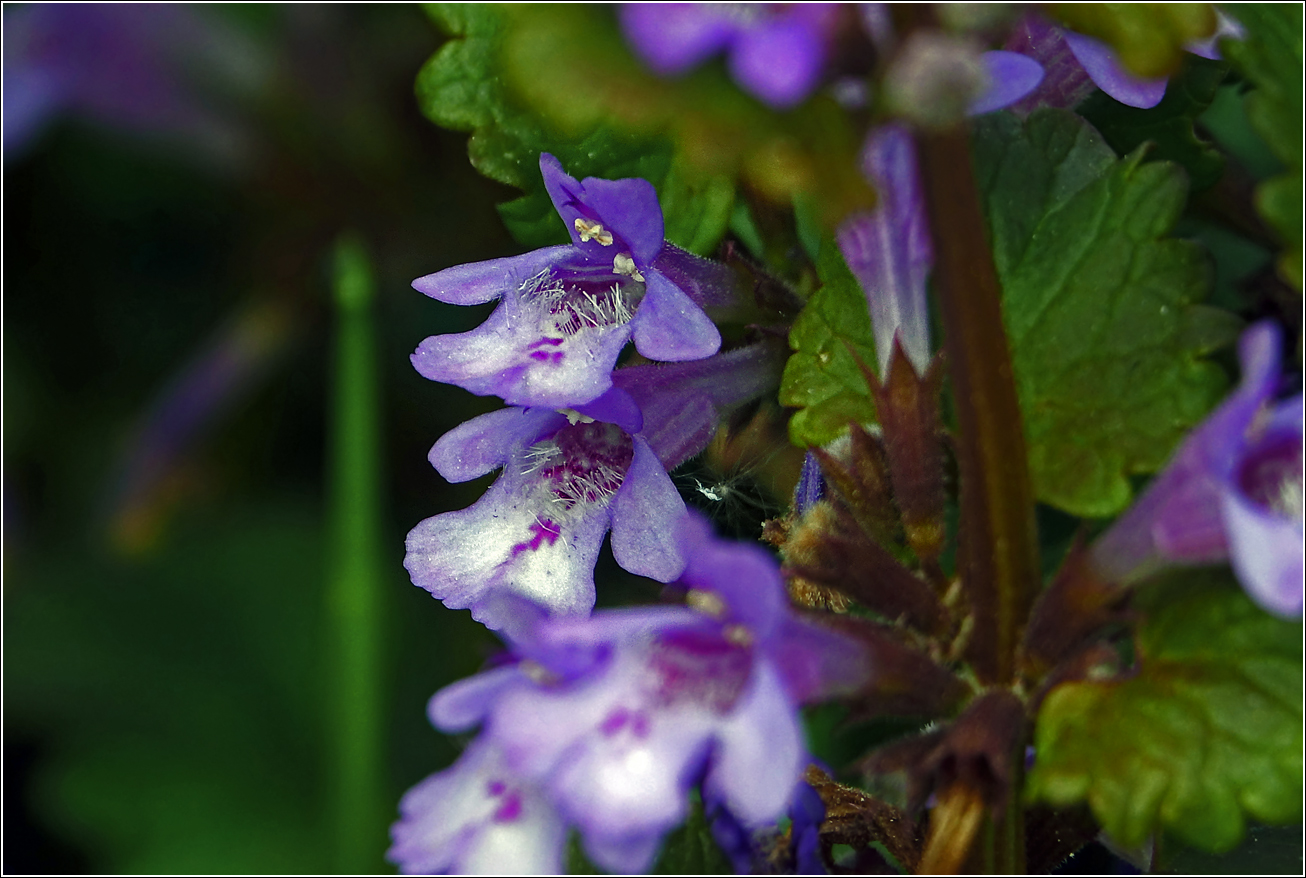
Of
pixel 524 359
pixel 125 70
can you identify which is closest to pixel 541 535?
pixel 524 359

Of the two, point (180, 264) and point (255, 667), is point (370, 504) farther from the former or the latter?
point (180, 264)

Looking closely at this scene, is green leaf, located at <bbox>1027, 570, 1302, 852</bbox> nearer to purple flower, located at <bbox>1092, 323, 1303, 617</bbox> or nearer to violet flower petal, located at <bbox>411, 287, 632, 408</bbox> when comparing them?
purple flower, located at <bbox>1092, 323, 1303, 617</bbox>

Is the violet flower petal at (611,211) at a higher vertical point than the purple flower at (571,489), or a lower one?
higher

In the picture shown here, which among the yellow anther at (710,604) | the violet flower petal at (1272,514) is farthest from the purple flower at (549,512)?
the violet flower petal at (1272,514)

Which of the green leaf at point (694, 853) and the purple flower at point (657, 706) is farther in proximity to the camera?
the green leaf at point (694, 853)

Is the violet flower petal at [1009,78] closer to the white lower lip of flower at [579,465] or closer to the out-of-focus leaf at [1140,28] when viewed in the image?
the out-of-focus leaf at [1140,28]

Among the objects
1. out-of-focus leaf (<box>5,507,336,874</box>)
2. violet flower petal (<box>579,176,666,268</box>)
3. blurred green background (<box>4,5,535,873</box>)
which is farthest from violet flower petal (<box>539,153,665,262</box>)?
out-of-focus leaf (<box>5,507,336,874</box>)
